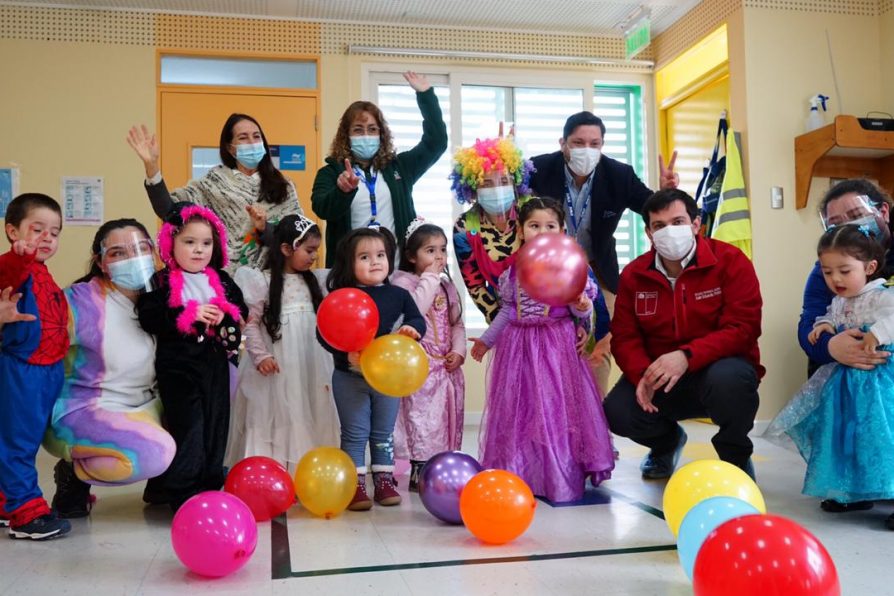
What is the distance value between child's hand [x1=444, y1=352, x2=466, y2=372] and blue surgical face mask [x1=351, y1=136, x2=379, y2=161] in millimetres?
866

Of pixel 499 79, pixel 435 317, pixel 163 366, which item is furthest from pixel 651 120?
pixel 163 366

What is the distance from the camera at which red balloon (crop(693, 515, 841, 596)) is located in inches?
49.9

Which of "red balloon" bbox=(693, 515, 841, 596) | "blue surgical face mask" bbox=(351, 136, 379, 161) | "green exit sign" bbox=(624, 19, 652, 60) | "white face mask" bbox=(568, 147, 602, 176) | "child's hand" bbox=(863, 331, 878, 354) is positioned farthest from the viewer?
"green exit sign" bbox=(624, 19, 652, 60)

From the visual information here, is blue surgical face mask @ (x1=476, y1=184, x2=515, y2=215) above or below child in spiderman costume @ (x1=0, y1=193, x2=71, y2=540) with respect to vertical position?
above

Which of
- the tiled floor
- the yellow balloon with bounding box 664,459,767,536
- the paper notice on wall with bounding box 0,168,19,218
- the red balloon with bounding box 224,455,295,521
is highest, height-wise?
the paper notice on wall with bounding box 0,168,19,218

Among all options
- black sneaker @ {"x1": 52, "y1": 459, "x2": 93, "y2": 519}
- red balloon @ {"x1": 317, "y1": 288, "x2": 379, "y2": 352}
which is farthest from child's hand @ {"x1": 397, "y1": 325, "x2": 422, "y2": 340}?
black sneaker @ {"x1": 52, "y1": 459, "x2": 93, "y2": 519}

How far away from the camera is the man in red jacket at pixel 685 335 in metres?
2.68

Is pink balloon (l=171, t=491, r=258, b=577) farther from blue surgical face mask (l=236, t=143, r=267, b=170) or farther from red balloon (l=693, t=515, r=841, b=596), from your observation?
blue surgical face mask (l=236, t=143, r=267, b=170)

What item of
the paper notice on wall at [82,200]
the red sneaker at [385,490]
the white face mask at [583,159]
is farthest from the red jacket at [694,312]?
the paper notice on wall at [82,200]

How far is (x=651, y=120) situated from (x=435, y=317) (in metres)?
3.39

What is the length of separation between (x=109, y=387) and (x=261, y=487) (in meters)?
0.60

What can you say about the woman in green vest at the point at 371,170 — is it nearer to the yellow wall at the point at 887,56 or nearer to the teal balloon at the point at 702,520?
the teal balloon at the point at 702,520

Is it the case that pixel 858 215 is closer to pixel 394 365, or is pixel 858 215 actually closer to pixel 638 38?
pixel 394 365

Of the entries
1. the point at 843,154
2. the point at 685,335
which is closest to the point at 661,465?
the point at 685,335
